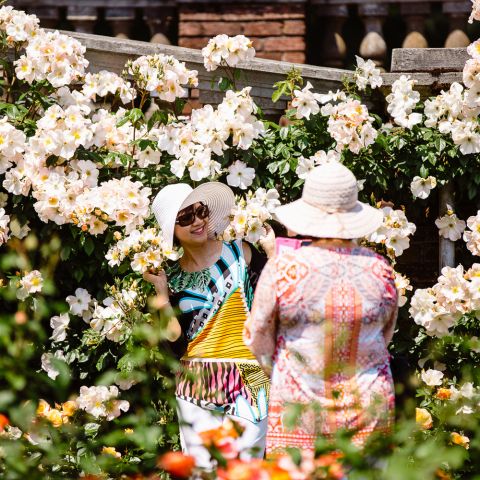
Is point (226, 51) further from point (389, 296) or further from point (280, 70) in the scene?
point (389, 296)

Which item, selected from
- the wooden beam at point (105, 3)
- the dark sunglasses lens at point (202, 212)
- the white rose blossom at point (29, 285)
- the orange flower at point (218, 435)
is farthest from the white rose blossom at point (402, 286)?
the wooden beam at point (105, 3)

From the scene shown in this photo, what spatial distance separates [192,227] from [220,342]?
49cm

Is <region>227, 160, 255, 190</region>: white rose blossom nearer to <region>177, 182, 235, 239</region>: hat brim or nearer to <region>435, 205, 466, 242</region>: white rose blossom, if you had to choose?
<region>177, 182, 235, 239</region>: hat brim

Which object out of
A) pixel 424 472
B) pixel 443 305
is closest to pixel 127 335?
pixel 443 305

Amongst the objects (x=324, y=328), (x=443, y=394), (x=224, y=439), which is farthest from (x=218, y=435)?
(x=443, y=394)

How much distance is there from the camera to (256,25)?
8273mm

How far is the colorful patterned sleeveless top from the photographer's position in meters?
4.59

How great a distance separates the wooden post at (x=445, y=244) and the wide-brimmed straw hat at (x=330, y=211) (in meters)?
2.02

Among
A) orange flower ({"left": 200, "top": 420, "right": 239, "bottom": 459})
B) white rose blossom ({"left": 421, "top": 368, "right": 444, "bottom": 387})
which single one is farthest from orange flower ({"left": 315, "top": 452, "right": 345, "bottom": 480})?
white rose blossom ({"left": 421, "top": 368, "right": 444, "bottom": 387})

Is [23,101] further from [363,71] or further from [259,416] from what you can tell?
[259,416]

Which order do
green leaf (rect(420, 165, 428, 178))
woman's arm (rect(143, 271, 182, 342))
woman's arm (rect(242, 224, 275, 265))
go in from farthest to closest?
green leaf (rect(420, 165, 428, 178)) → woman's arm (rect(242, 224, 275, 265)) → woman's arm (rect(143, 271, 182, 342))

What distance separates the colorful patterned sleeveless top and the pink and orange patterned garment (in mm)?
784

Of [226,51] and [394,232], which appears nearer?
[394,232]

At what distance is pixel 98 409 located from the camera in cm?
554
